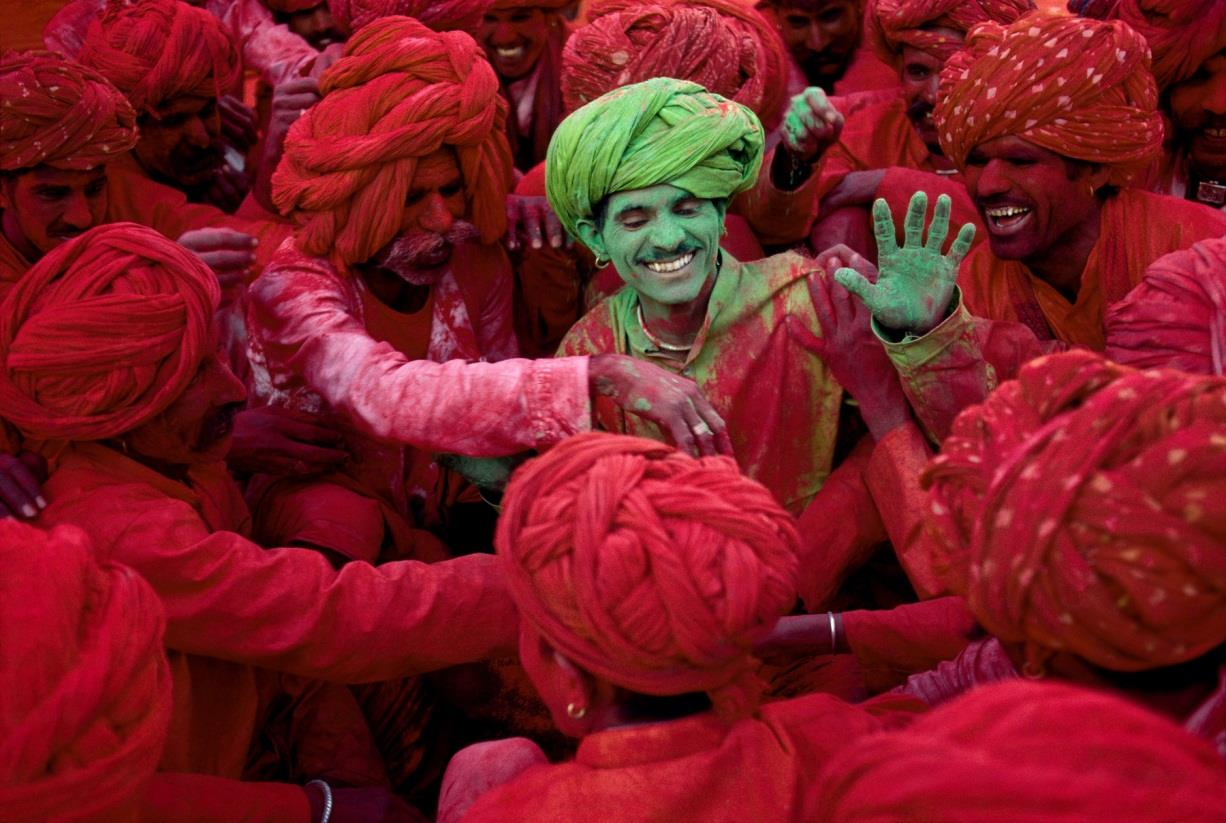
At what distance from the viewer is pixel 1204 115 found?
16.9ft

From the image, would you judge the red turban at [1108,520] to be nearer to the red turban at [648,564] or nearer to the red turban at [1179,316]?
the red turban at [648,564]

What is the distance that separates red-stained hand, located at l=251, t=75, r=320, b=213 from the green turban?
2085 mm

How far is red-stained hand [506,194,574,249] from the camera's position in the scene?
4523 mm

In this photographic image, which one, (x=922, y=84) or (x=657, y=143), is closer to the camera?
(x=657, y=143)

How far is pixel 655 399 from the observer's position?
330 centimetres

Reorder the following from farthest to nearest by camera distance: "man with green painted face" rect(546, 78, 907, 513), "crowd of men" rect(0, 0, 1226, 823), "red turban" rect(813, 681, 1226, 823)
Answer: "man with green painted face" rect(546, 78, 907, 513), "crowd of men" rect(0, 0, 1226, 823), "red turban" rect(813, 681, 1226, 823)

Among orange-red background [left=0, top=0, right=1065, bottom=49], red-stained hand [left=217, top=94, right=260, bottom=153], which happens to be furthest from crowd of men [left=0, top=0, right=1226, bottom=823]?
orange-red background [left=0, top=0, right=1065, bottom=49]

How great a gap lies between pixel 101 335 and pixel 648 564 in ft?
5.19

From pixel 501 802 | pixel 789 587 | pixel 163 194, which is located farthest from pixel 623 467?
pixel 163 194

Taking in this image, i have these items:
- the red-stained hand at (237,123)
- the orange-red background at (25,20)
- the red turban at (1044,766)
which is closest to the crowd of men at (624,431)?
the red turban at (1044,766)

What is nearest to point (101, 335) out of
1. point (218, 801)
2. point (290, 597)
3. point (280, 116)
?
point (290, 597)

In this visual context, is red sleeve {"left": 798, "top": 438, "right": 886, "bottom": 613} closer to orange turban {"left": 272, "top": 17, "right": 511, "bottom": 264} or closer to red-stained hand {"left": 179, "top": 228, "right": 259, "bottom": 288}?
orange turban {"left": 272, "top": 17, "right": 511, "bottom": 264}

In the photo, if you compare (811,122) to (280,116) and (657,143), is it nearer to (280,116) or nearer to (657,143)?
(657,143)

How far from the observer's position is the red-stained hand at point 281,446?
409 centimetres
